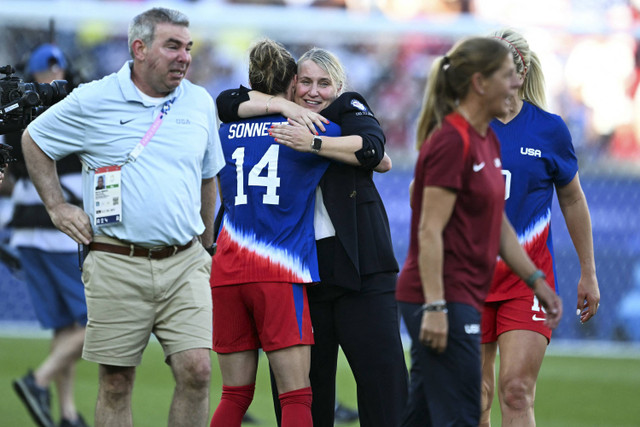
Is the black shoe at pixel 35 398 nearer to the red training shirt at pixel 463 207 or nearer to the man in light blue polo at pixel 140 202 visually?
the man in light blue polo at pixel 140 202

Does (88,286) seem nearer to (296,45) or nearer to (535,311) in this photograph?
(535,311)

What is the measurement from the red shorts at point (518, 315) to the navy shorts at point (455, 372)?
1.13 metres

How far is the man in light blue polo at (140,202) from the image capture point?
4.59m

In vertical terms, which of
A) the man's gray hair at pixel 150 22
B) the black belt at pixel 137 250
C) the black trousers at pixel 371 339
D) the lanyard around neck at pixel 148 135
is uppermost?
the man's gray hair at pixel 150 22

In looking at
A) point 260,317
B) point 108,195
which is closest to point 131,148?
point 108,195

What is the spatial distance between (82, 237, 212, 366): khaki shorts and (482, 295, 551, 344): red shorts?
1382mm

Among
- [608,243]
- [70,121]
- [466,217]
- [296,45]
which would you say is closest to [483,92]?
[466,217]

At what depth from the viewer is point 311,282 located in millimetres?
4609

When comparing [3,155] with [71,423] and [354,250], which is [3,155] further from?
[71,423]

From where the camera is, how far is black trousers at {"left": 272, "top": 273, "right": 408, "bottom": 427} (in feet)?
15.3

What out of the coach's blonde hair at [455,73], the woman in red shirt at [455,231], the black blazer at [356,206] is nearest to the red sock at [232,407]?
the black blazer at [356,206]

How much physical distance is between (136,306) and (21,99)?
1157mm

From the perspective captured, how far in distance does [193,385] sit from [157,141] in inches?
44.8

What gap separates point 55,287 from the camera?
23.3ft
